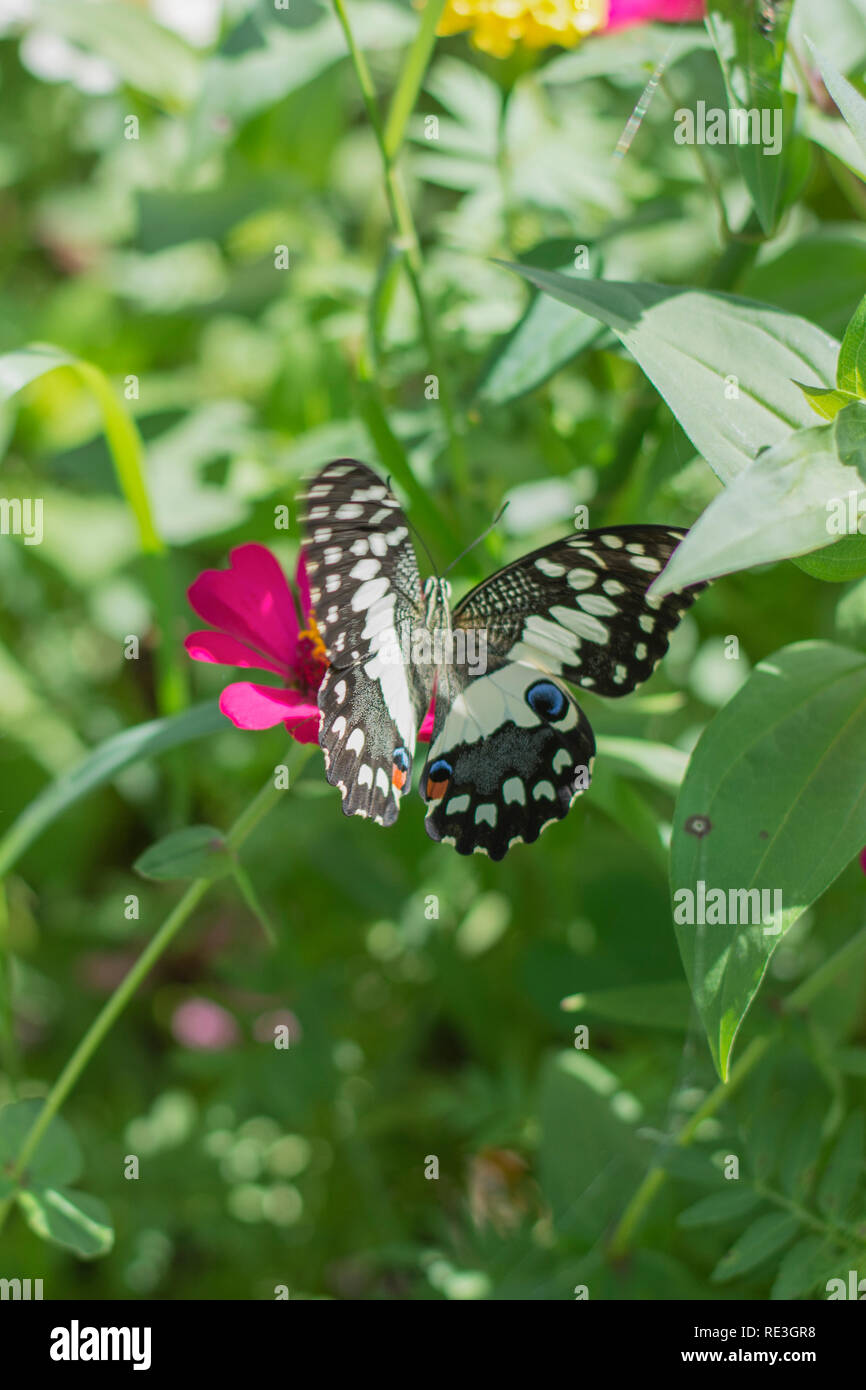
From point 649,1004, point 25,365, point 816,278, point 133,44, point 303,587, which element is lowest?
point 649,1004

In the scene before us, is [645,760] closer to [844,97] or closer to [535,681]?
[535,681]

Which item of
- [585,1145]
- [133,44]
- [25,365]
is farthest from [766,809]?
[133,44]

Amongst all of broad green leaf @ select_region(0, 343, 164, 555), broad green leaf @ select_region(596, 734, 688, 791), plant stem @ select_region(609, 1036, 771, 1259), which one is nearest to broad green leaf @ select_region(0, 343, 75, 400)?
broad green leaf @ select_region(0, 343, 164, 555)

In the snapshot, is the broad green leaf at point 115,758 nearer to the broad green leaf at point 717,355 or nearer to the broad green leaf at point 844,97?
the broad green leaf at point 717,355

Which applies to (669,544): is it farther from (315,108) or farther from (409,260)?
(315,108)

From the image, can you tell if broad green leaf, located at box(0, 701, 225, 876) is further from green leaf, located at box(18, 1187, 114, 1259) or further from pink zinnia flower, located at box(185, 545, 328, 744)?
green leaf, located at box(18, 1187, 114, 1259)

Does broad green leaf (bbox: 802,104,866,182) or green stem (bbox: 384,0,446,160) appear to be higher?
green stem (bbox: 384,0,446,160)

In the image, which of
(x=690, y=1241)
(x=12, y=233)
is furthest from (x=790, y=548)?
(x=12, y=233)
